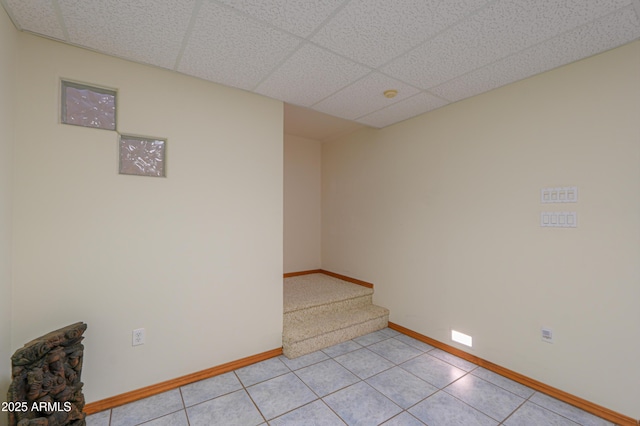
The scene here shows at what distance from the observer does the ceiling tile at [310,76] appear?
192 cm

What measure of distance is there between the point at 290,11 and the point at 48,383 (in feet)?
7.61

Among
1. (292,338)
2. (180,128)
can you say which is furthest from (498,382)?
(180,128)

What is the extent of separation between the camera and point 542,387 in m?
2.11

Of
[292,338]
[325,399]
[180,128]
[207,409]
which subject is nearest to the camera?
[207,409]

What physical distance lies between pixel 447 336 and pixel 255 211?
2.25 meters

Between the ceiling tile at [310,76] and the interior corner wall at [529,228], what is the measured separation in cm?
120

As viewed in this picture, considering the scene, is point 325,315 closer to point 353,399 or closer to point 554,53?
point 353,399

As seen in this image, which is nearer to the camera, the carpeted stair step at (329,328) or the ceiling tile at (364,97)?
the ceiling tile at (364,97)

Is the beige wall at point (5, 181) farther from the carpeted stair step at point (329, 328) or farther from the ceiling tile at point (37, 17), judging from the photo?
the carpeted stair step at point (329, 328)

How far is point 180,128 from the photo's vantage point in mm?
2178

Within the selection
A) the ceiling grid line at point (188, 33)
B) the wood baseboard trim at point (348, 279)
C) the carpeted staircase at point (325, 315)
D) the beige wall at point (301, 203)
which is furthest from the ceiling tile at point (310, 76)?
the wood baseboard trim at point (348, 279)

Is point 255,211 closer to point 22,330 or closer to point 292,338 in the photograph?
point 292,338

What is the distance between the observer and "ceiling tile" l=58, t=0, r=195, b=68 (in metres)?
1.45

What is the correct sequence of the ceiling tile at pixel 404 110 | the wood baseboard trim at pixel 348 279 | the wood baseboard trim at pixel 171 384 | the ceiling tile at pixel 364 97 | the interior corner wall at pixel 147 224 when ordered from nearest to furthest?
1. the interior corner wall at pixel 147 224
2. the wood baseboard trim at pixel 171 384
3. the ceiling tile at pixel 364 97
4. the ceiling tile at pixel 404 110
5. the wood baseboard trim at pixel 348 279
